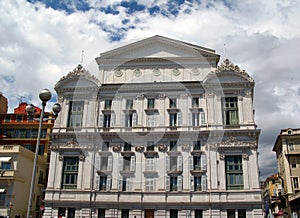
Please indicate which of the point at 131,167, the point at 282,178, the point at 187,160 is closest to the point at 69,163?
the point at 131,167

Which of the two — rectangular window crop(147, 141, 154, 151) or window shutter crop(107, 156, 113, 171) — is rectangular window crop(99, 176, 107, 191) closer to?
window shutter crop(107, 156, 113, 171)

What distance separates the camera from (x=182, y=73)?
48.5m

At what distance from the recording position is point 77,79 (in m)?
49.0

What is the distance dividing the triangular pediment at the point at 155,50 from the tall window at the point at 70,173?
15616 millimetres

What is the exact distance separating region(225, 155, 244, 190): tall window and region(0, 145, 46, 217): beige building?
2805 centimetres

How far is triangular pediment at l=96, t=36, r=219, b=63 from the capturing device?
48.9 metres

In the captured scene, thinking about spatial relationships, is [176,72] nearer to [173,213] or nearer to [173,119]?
[173,119]

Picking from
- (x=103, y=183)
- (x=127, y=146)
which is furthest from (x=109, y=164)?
(x=127, y=146)

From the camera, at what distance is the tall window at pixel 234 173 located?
42.1m

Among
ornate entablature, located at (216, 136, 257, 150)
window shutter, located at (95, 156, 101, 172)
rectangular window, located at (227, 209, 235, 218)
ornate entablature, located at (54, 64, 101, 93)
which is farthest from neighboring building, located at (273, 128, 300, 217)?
ornate entablature, located at (54, 64, 101, 93)

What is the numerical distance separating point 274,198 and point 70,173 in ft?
179

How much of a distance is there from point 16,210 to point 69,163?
946 cm

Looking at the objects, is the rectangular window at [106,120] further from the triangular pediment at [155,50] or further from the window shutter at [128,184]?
the triangular pediment at [155,50]

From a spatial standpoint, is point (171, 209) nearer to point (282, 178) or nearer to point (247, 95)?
point (247, 95)
